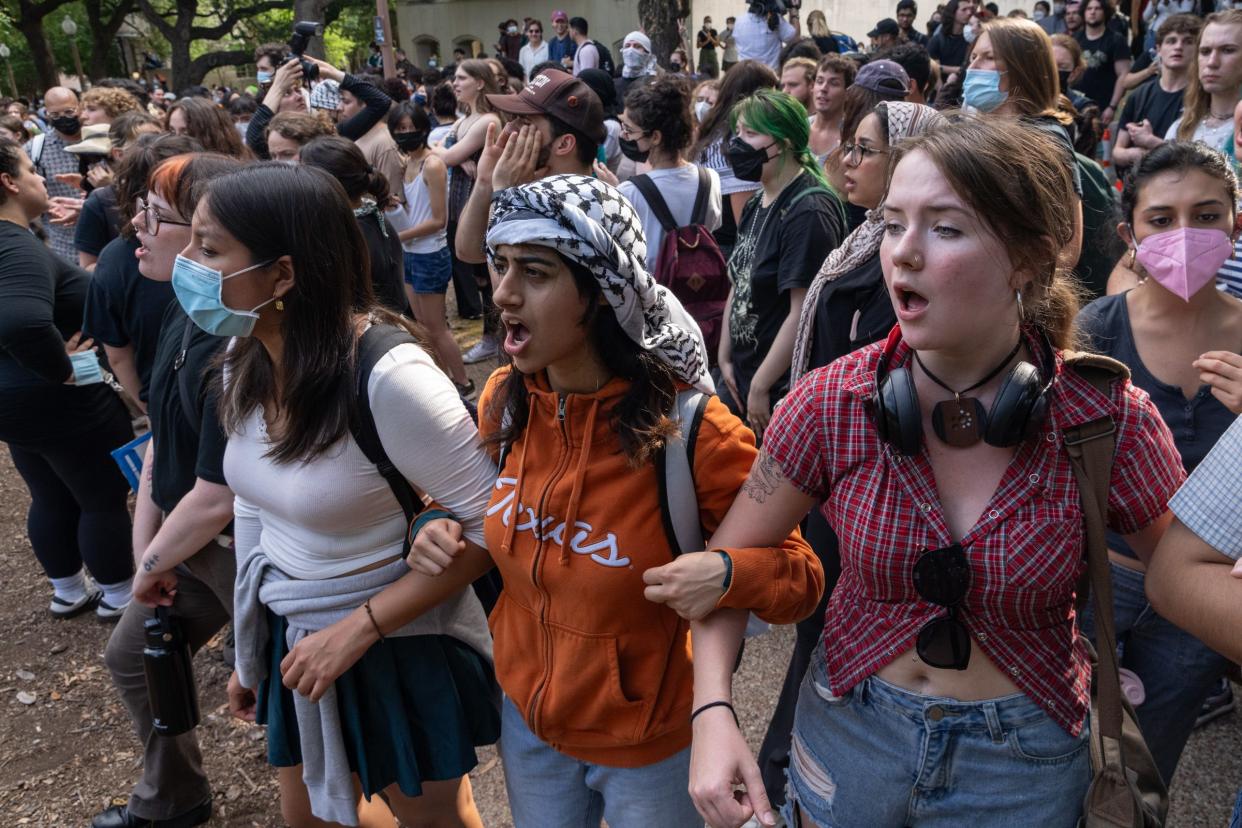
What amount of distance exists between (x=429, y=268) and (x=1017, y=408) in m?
5.71

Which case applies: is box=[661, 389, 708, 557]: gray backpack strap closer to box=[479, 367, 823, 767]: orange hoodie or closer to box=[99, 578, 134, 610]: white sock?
box=[479, 367, 823, 767]: orange hoodie

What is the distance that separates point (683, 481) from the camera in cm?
186

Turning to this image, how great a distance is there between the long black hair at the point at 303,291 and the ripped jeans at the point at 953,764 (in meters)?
1.34

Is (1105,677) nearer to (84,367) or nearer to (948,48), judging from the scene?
(84,367)

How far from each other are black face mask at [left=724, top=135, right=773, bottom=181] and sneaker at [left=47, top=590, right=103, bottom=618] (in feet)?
12.8

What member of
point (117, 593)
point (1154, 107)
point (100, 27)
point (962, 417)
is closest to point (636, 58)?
point (1154, 107)

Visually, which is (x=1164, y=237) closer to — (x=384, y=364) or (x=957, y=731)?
(x=957, y=731)

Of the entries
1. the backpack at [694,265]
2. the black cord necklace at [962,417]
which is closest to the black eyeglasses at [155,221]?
the backpack at [694,265]

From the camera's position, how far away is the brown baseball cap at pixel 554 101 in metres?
3.74

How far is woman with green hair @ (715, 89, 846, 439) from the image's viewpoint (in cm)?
346

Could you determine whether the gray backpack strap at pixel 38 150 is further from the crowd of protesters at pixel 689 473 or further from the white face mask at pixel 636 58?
the white face mask at pixel 636 58

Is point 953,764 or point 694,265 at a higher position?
point 953,764

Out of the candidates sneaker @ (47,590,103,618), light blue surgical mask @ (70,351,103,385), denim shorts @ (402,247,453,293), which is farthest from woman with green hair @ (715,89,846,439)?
sneaker @ (47,590,103,618)

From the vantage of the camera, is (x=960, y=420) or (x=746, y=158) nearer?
(x=960, y=420)
